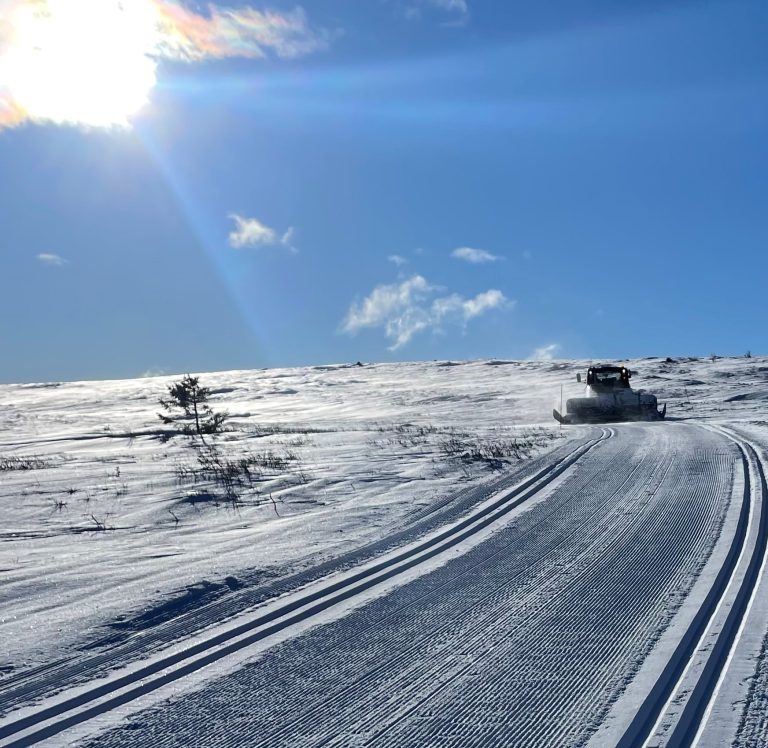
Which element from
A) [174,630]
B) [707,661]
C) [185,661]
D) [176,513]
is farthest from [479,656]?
[176,513]

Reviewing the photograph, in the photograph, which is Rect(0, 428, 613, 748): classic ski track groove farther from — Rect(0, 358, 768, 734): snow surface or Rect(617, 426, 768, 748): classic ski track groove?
Rect(617, 426, 768, 748): classic ski track groove

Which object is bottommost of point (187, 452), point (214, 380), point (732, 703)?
point (732, 703)

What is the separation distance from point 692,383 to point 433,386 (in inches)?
762

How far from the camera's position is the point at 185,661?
14.5 feet

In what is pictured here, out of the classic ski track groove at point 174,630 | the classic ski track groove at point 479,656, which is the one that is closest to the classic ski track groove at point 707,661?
the classic ski track groove at point 479,656

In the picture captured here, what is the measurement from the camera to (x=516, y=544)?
7238 mm

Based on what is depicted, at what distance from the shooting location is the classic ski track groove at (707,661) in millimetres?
3477

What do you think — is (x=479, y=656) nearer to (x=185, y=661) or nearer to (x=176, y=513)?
(x=185, y=661)

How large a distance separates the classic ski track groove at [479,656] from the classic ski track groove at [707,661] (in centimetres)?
20

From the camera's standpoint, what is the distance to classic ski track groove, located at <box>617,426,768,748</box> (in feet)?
11.4

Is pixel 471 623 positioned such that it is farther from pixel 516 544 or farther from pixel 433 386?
pixel 433 386

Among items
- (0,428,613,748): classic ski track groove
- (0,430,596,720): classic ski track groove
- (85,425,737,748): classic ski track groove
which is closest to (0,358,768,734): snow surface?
(0,430,596,720): classic ski track groove

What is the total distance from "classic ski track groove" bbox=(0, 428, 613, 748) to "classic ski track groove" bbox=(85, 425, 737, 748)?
11.6 inches

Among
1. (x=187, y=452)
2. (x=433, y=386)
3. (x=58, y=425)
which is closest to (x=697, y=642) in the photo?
(x=187, y=452)
